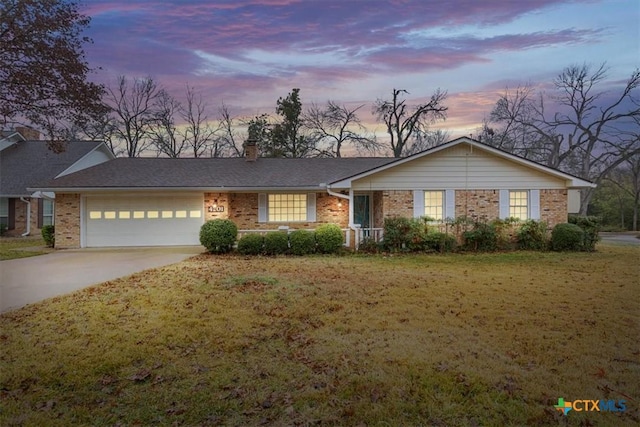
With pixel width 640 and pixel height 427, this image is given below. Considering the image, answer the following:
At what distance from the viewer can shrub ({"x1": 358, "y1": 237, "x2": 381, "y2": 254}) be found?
14.5 m

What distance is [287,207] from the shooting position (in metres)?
17.1

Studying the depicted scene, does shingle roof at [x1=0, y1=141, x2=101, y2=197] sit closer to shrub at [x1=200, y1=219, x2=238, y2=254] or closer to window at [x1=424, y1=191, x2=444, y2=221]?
shrub at [x1=200, y1=219, x2=238, y2=254]

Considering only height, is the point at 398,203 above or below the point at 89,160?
below

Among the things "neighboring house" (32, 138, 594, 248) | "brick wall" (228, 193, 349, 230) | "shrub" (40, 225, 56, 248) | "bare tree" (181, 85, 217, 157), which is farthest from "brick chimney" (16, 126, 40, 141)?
"brick wall" (228, 193, 349, 230)

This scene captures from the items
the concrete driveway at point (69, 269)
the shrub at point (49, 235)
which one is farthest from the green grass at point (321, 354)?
the shrub at point (49, 235)

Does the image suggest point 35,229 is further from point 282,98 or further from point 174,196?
point 282,98

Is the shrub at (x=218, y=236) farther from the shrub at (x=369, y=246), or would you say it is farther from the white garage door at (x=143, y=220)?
the shrub at (x=369, y=246)

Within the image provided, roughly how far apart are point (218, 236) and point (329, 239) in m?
3.76

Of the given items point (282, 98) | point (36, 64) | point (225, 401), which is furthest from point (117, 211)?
point (282, 98)

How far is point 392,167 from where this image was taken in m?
15.2

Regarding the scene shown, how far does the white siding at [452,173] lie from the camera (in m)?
15.3

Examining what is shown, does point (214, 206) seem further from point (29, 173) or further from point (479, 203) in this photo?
point (29, 173)

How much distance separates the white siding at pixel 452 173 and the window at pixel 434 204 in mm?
254

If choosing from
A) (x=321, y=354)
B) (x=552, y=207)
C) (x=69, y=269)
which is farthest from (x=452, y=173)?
(x=69, y=269)
